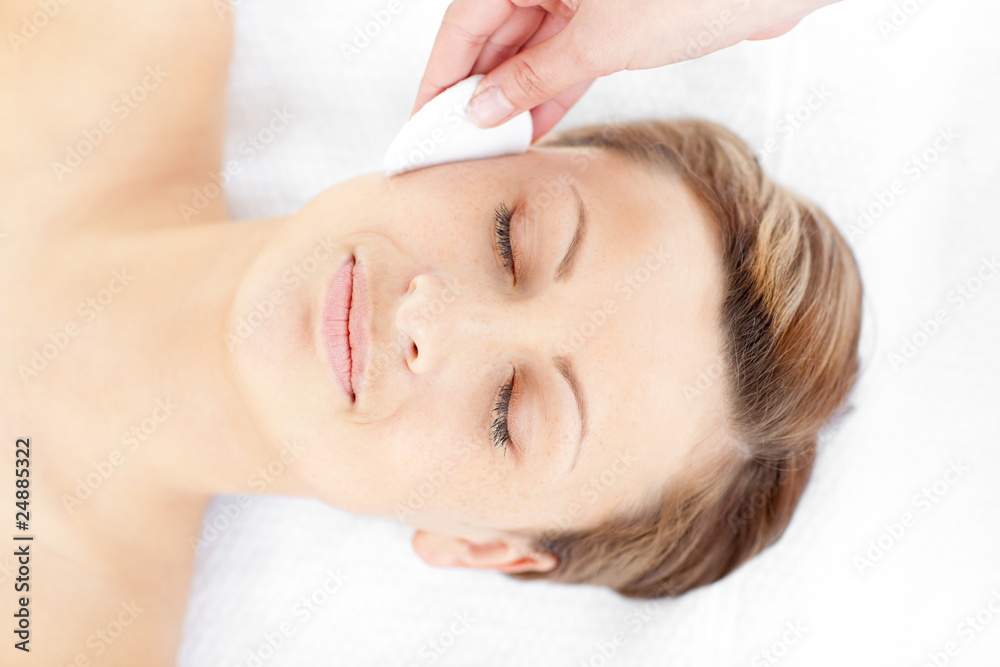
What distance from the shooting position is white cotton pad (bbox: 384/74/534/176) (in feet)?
3.99

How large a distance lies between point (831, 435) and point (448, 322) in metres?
1.07

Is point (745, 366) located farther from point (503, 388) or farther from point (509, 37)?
point (509, 37)

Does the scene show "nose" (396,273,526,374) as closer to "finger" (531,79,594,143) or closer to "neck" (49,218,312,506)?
"neck" (49,218,312,506)

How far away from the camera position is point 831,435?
1679 millimetres

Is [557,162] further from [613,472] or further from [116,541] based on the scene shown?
[116,541]

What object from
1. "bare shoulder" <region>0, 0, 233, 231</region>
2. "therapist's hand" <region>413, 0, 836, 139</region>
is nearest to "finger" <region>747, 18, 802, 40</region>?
"therapist's hand" <region>413, 0, 836, 139</region>

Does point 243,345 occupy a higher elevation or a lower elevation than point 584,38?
lower

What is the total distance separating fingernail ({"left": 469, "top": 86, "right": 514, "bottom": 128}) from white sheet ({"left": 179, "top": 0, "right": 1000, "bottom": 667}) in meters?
0.61

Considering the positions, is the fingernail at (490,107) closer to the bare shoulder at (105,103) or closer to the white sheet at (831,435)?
the white sheet at (831,435)

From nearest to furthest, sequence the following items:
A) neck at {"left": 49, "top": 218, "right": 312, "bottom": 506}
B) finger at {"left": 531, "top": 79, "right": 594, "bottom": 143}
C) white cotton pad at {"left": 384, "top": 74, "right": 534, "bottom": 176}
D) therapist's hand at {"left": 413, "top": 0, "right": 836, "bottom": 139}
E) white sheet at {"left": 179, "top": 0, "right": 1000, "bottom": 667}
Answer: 1. therapist's hand at {"left": 413, "top": 0, "right": 836, "bottom": 139}
2. white cotton pad at {"left": 384, "top": 74, "right": 534, "bottom": 176}
3. neck at {"left": 49, "top": 218, "right": 312, "bottom": 506}
4. finger at {"left": 531, "top": 79, "right": 594, "bottom": 143}
5. white sheet at {"left": 179, "top": 0, "right": 1000, "bottom": 667}

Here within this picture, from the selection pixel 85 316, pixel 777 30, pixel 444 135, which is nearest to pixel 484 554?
pixel 444 135

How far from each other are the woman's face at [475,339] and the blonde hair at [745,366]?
145 mm

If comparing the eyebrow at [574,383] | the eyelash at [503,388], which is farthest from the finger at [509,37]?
the eyebrow at [574,383]

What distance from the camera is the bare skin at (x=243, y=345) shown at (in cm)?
112
